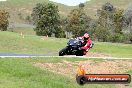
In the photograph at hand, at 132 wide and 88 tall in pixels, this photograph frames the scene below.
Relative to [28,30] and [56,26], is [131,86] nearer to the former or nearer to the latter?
[56,26]

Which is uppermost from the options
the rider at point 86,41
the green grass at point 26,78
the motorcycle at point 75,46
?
the rider at point 86,41

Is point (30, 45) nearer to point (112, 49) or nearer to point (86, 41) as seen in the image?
point (112, 49)

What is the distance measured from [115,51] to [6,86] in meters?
40.8

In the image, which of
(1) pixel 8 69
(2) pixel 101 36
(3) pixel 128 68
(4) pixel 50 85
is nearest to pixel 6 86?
(4) pixel 50 85

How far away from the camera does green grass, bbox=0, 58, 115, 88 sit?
59.8 ft

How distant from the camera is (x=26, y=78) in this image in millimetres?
20375

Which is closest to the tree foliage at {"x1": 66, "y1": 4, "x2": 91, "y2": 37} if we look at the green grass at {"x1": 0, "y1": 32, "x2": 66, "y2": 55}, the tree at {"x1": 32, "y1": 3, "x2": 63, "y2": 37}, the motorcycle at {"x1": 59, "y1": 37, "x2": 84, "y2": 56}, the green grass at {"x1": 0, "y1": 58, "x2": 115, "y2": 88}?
the tree at {"x1": 32, "y1": 3, "x2": 63, "y2": 37}

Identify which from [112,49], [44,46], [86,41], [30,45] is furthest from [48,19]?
[86,41]

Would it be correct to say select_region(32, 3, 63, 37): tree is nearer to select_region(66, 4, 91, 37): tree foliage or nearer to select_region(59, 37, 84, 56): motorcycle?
select_region(66, 4, 91, 37): tree foliage

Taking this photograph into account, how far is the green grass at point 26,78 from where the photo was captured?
18219mm

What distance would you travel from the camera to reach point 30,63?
25359 millimetres

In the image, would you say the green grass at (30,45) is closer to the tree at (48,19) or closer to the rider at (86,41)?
the rider at (86,41)

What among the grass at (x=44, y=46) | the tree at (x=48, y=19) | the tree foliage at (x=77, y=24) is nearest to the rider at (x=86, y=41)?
the grass at (x=44, y=46)

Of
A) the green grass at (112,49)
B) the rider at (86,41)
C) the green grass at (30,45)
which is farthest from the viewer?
the green grass at (112,49)
